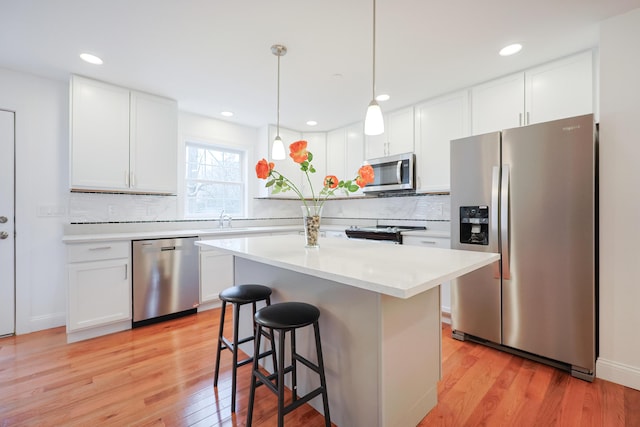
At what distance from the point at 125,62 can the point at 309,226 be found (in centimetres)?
221

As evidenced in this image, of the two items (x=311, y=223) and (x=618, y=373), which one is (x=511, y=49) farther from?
(x=618, y=373)

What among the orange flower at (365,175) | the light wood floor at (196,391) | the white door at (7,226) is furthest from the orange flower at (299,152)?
the white door at (7,226)

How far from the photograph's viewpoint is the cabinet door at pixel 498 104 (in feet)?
8.59

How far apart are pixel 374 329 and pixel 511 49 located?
95.2 inches

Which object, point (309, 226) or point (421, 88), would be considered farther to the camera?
point (421, 88)

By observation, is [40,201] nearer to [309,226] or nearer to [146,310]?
[146,310]

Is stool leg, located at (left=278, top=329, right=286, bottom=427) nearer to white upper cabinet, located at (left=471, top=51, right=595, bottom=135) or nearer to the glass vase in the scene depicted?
the glass vase

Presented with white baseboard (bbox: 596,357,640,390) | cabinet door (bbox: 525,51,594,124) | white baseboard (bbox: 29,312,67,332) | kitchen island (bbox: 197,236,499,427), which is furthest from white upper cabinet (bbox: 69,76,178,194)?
white baseboard (bbox: 596,357,640,390)

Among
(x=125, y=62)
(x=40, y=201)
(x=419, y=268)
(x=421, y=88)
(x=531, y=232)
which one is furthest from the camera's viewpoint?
(x=421, y=88)

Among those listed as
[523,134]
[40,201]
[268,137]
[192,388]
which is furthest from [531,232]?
[40,201]

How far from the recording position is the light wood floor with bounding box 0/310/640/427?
159 cm

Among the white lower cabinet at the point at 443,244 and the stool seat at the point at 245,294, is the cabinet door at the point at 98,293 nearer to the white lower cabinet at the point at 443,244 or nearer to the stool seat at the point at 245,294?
the stool seat at the point at 245,294

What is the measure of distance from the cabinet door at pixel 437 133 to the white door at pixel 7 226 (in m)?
4.11

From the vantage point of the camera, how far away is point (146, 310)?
9.48ft
